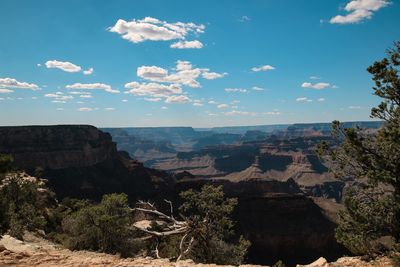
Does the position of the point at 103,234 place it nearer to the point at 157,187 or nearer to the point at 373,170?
the point at 373,170

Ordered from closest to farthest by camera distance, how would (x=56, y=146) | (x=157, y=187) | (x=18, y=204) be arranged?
(x=18, y=204) → (x=157, y=187) → (x=56, y=146)

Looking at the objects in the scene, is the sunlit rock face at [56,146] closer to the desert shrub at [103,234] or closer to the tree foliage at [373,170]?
the desert shrub at [103,234]

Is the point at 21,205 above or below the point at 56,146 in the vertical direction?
below

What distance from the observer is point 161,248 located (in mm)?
29734

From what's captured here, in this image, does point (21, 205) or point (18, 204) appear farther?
point (18, 204)

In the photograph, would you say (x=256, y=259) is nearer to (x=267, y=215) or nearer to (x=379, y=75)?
(x=267, y=215)

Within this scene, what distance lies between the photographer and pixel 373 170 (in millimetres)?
14938

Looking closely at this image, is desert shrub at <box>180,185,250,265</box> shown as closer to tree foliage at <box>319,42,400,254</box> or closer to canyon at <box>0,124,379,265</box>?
tree foliage at <box>319,42,400,254</box>

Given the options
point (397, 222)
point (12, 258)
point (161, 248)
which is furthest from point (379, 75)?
point (161, 248)

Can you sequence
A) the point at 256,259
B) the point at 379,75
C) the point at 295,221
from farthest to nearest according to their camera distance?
1. the point at 295,221
2. the point at 256,259
3. the point at 379,75

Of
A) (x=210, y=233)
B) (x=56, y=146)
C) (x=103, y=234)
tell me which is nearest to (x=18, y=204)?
(x=103, y=234)

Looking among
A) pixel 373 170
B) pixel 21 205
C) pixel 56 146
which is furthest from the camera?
pixel 56 146

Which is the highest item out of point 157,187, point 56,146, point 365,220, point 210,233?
point 365,220

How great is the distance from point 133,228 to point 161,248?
6.03 metres
